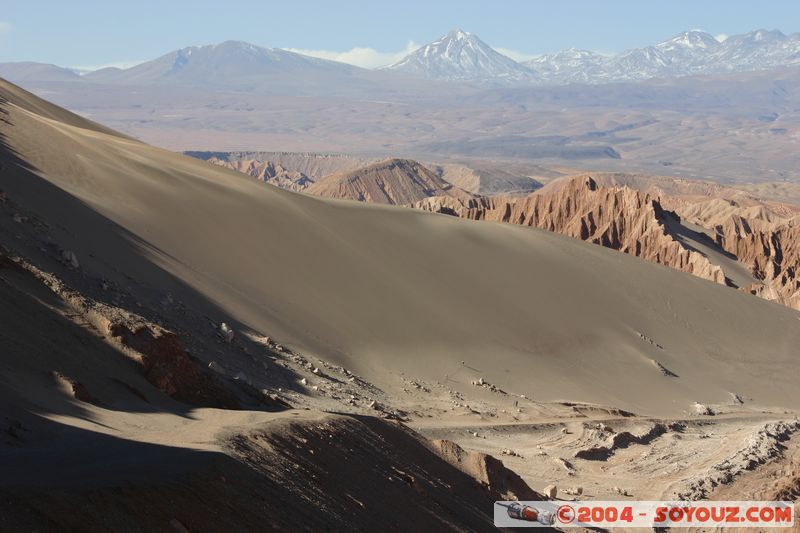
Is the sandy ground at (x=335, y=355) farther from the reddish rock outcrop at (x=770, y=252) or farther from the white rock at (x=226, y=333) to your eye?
the reddish rock outcrop at (x=770, y=252)

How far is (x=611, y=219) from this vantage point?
7112cm

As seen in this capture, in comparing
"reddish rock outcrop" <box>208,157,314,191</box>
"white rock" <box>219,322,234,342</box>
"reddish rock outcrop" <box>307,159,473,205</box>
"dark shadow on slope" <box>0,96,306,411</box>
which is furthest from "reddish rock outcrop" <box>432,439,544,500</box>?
"reddish rock outcrop" <box>208,157,314,191</box>

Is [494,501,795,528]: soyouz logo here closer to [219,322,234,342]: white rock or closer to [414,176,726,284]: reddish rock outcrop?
[219,322,234,342]: white rock

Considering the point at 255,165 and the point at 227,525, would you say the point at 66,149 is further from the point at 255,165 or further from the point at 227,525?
the point at 255,165

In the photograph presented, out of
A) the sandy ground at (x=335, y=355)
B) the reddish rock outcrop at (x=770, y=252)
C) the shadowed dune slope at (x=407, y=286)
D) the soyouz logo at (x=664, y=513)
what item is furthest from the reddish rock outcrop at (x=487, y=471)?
the reddish rock outcrop at (x=770, y=252)

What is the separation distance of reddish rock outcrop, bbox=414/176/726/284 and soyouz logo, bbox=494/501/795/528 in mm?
41572

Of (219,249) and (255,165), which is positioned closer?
(219,249)

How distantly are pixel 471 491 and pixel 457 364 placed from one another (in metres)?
14.5

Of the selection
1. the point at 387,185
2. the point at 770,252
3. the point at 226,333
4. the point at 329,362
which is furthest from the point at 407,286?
the point at 387,185

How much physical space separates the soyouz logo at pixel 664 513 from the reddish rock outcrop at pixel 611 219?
41.6m

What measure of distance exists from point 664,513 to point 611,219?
4989cm

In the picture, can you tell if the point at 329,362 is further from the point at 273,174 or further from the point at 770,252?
the point at 273,174

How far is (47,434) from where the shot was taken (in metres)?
13.0

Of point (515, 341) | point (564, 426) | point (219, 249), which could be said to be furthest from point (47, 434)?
point (515, 341)
